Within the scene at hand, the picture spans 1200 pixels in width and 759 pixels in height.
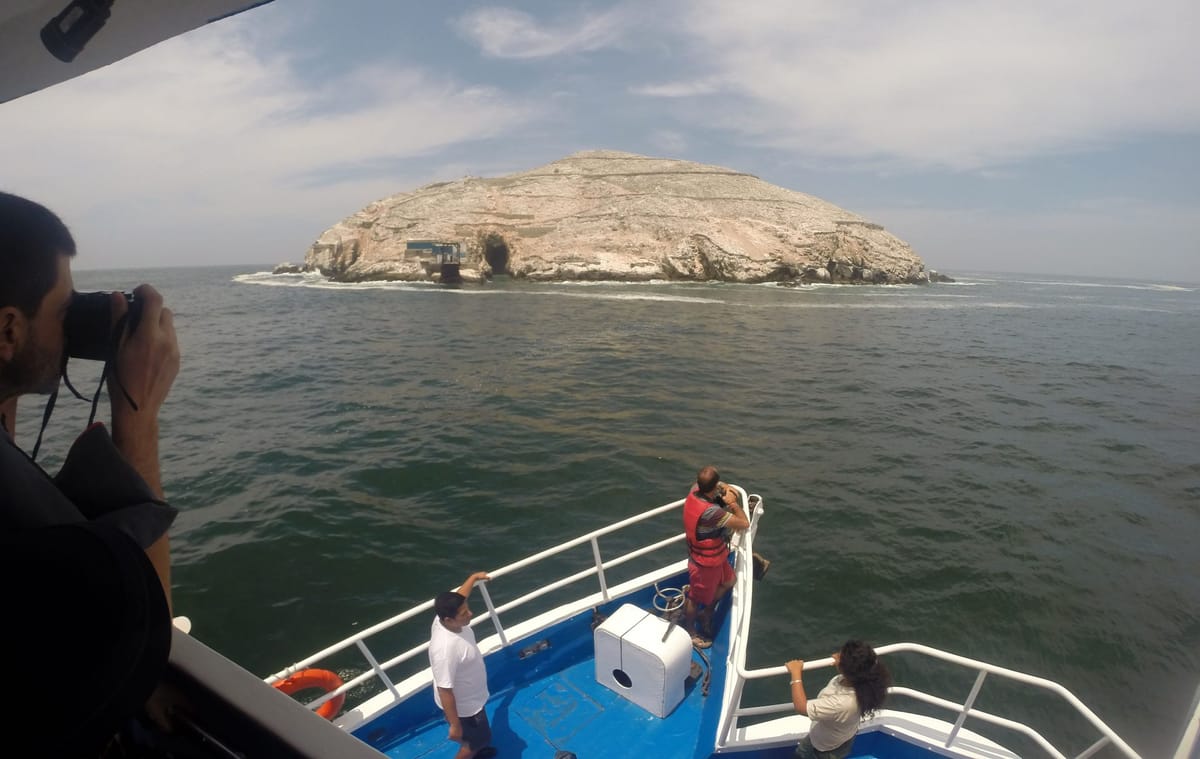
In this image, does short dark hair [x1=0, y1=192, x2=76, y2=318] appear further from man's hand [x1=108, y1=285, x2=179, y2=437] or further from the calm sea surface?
the calm sea surface

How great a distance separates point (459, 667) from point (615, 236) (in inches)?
2744

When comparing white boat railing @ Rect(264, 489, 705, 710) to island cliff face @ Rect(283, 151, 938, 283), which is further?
island cliff face @ Rect(283, 151, 938, 283)

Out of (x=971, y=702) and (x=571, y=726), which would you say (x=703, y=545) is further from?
(x=971, y=702)

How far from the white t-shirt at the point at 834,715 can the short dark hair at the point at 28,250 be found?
453 centimetres

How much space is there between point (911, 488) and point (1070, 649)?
4463 mm

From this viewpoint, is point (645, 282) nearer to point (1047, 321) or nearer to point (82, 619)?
point (1047, 321)

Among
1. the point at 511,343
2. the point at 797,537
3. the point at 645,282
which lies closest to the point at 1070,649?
the point at 797,537

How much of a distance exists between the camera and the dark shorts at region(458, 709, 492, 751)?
162 inches

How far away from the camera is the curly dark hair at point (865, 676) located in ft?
12.7

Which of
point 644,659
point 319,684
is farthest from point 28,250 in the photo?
point 319,684

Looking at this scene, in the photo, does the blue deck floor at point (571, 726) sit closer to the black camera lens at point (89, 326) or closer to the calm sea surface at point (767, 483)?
the calm sea surface at point (767, 483)

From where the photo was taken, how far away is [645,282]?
2591 inches

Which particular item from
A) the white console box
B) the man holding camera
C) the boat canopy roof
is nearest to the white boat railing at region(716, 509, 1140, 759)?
the white console box

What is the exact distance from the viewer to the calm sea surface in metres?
7.74
